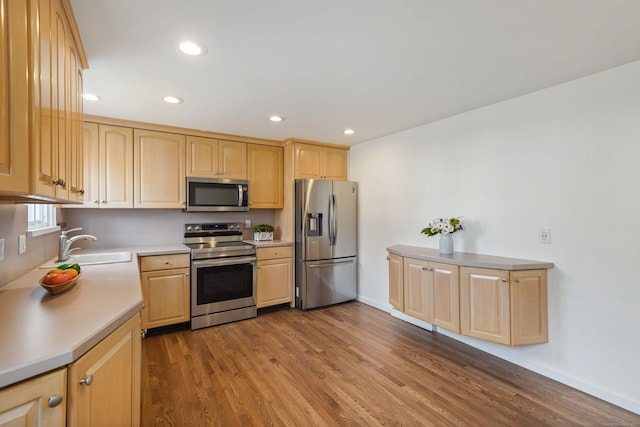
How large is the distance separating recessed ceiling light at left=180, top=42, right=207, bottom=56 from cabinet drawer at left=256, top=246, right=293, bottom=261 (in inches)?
95.3

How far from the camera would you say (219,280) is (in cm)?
350

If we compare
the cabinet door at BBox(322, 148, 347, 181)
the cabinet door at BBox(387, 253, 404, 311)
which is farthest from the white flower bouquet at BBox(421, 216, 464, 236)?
the cabinet door at BBox(322, 148, 347, 181)

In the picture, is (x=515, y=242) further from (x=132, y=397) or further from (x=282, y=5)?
(x=132, y=397)

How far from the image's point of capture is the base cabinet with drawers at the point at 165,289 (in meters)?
3.12

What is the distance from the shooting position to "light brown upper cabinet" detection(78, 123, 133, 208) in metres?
3.11

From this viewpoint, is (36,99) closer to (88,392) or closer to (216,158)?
(88,392)

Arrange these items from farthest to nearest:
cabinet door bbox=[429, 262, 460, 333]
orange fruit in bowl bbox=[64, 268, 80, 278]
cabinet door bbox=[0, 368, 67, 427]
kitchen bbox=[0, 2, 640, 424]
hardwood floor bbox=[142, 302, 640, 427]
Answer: cabinet door bbox=[429, 262, 460, 333] < kitchen bbox=[0, 2, 640, 424] < hardwood floor bbox=[142, 302, 640, 427] < orange fruit in bowl bbox=[64, 268, 80, 278] < cabinet door bbox=[0, 368, 67, 427]

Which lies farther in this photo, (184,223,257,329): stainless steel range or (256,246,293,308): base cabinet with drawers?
(256,246,293,308): base cabinet with drawers

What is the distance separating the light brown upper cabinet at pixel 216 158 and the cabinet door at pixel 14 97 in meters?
2.73

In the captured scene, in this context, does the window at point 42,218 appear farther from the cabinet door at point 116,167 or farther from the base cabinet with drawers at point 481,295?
the base cabinet with drawers at point 481,295

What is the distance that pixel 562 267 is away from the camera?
2.34m

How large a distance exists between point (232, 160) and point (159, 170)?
2.85ft

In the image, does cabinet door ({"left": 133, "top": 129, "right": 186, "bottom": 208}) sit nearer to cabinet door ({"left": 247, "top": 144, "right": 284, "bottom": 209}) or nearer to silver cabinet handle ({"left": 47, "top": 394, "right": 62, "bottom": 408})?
cabinet door ({"left": 247, "top": 144, "right": 284, "bottom": 209})

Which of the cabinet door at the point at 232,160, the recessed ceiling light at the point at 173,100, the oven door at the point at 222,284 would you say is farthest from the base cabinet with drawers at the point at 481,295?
the recessed ceiling light at the point at 173,100
